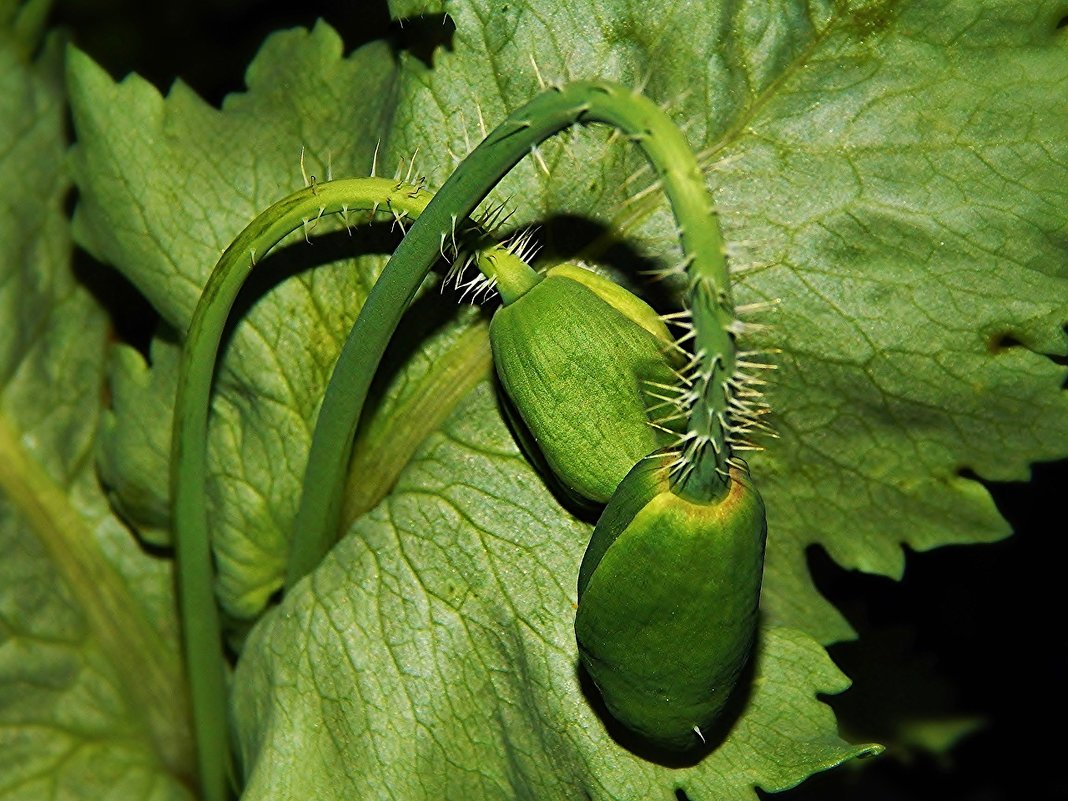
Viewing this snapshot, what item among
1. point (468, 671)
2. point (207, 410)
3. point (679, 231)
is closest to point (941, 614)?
point (468, 671)

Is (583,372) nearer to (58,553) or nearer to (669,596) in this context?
(669,596)

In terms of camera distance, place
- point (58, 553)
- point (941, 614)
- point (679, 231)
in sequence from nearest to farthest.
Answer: point (679, 231)
point (58, 553)
point (941, 614)

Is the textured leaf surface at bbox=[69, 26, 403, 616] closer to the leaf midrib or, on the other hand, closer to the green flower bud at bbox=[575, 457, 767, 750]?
the leaf midrib

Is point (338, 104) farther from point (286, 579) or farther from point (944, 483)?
point (944, 483)

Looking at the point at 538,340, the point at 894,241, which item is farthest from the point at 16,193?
the point at 894,241

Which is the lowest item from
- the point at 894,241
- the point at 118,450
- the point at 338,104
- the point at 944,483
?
the point at 944,483

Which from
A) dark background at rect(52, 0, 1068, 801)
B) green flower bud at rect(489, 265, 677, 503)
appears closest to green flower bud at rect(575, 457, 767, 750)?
green flower bud at rect(489, 265, 677, 503)

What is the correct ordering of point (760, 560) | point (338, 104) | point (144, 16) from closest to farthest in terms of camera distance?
point (760, 560) → point (338, 104) → point (144, 16)
